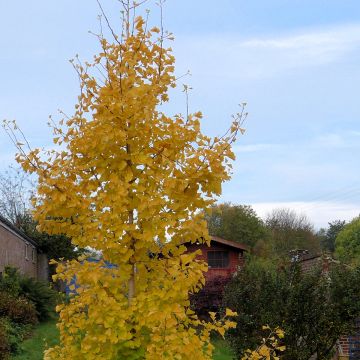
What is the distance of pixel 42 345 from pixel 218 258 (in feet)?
67.7

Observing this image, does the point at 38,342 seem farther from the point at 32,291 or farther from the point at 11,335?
the point at 32,291

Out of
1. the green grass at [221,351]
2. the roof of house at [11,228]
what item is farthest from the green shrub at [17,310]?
the roof of house at [11,228]

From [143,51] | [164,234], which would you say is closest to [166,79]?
[143,51]

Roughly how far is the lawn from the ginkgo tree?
1045 centimetres

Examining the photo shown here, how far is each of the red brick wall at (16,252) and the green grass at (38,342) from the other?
6.49 metres

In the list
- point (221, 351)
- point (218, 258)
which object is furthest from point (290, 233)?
point (221, 351)

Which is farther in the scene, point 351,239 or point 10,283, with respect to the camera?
point 351,239

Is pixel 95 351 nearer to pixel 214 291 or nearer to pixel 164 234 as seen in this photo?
pixel 164 234

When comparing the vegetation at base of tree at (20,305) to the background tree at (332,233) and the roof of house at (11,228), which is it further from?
the background tree at (332,233)

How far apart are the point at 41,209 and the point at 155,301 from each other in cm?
139

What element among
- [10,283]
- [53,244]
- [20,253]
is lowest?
[10,283]

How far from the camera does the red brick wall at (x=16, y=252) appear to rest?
29719 mm

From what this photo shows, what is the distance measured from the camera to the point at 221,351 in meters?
20.3

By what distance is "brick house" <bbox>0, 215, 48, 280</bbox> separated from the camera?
98.0 feet
